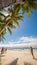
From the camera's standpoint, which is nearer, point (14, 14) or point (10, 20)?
Answer: point (14, 14)

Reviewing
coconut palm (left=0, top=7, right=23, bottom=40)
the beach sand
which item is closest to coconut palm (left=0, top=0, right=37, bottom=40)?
coconut palm (left=0, top=7, right=23, bottom=40)

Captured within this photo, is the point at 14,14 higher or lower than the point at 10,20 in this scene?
higher

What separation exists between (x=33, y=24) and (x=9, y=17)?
82cm

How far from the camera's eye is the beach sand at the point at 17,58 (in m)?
4.77

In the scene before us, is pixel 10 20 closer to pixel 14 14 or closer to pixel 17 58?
pixel 14 14

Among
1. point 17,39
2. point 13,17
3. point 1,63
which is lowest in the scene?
point 1,63

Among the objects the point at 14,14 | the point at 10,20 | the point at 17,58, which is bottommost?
the point at 17,58

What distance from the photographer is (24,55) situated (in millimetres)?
4859

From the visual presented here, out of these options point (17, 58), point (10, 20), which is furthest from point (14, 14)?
point (17, 58)

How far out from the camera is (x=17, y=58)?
492cm

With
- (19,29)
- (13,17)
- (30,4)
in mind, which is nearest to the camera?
(30,4)

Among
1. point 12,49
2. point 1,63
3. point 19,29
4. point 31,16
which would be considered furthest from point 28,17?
point 1,63

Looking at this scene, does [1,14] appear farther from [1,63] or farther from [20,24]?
[1,63]

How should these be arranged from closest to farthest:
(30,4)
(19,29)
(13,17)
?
(30,4) < (13,17) < (19,29)
